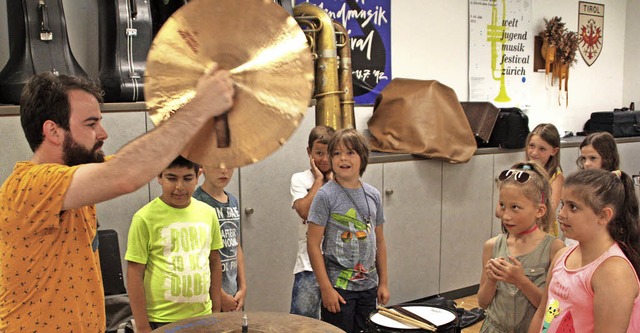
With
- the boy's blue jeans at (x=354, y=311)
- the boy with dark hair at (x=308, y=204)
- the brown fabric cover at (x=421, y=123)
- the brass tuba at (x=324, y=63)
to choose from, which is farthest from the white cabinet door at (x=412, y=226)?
the boy's blue jeans at (x=354, y=311)

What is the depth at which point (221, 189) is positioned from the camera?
9.62ft

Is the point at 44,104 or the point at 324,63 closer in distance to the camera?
the point at 44,104

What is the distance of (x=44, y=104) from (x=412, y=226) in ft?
11.0

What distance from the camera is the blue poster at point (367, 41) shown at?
478cm

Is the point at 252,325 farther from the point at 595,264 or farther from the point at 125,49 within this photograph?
the point at 125,49

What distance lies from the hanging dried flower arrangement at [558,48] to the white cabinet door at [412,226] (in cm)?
228

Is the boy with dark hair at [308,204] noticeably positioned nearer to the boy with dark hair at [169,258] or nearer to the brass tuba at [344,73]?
the brass tuba at [344,73]

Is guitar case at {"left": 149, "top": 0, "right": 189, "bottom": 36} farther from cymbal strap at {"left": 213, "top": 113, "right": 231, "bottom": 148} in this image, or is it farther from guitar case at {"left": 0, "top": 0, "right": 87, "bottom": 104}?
cymbal strap at {"left": 213, "top": 113, "right": 231, "bottom": 148}

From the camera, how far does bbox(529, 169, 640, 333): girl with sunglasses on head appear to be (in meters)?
1.94

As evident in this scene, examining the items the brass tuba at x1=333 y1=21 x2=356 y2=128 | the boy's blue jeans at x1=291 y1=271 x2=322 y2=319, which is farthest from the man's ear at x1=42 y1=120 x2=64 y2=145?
the brass tuba at x1=333 y1=21 x2=356 y2=128

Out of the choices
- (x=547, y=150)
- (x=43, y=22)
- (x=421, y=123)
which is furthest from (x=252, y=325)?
(x=421, y=123)

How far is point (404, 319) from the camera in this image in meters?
2.59

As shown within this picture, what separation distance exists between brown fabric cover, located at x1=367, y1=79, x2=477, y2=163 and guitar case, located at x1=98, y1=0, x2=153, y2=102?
200 centimetres

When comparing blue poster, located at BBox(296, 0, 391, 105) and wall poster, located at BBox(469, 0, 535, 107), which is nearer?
blue poster, located at BBox(296, 0, 391, 105)
